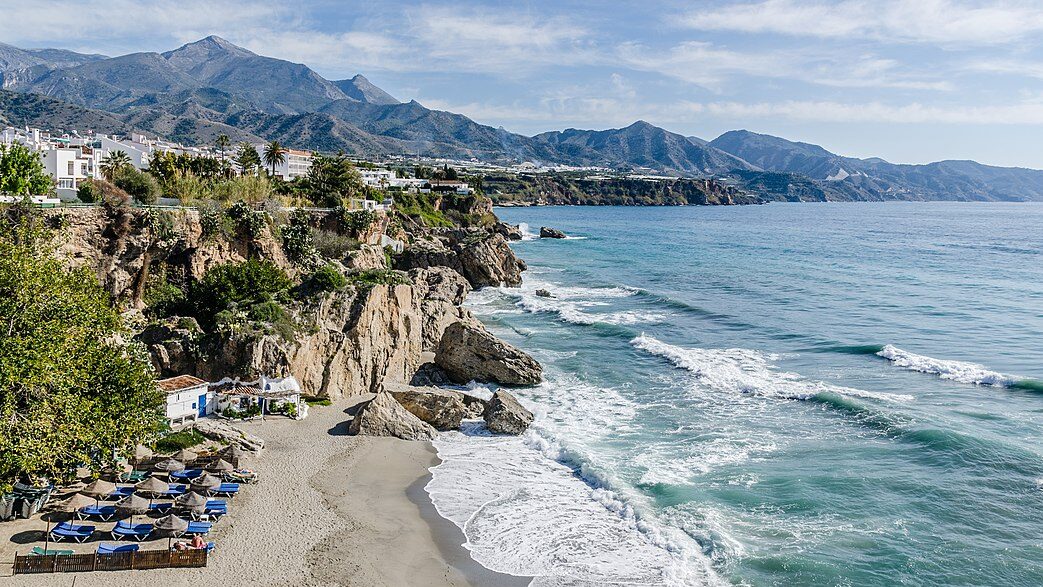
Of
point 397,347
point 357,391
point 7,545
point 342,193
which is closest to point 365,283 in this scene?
point 397,347

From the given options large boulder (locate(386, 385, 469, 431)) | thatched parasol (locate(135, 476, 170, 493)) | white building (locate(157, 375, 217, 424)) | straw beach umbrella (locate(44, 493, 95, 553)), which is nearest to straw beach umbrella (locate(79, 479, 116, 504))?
straw beach umbrella (locate(44, 493, 95, 553))

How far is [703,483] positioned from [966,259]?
256 ft

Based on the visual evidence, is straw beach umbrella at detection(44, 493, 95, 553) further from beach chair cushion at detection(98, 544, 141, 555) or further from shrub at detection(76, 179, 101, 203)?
shrub at detection(76, 179, 101, 203)

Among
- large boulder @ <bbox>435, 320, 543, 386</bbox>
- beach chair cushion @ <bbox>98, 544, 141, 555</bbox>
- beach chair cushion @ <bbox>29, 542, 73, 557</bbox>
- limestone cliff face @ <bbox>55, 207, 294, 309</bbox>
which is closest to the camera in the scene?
beach chair cushion @ <bbox>29, 542, 73, 557</bbox>

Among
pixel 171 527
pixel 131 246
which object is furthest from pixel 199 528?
pixel 131 246

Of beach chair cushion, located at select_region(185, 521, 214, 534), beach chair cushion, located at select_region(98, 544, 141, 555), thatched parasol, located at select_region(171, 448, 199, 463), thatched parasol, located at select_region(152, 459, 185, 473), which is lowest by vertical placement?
beach chair cushion, located at select_region(98, 544, 141, 555)

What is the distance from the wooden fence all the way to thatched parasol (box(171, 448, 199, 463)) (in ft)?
18.8

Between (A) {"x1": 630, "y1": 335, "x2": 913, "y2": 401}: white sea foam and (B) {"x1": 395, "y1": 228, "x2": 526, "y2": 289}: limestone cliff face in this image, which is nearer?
(A) {"x1": 630, "y1": 335, "x2": 913, "y2": 401}: white sea foam

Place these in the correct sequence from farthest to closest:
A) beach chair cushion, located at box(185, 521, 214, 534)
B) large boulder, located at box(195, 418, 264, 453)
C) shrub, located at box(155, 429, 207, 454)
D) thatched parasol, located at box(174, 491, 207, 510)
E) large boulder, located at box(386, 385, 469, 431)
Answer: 1. large boulder, located at box(386, 385, 469, 431)
2. large boulder, located at box(195, 418, 264, 453)
3. shrub, located at box(155, 429, 207, 454)
4. thatched parasol, located at box(174, 491, 207, 510)
5. beach chair cushion, located at box(185, 521, 214, 534)

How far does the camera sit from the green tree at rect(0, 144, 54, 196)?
35469 mm

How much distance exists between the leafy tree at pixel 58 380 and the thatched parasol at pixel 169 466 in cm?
97

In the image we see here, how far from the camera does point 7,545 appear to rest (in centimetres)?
1692

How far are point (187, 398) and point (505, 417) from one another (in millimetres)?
11381

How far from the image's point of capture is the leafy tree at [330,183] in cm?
5572
